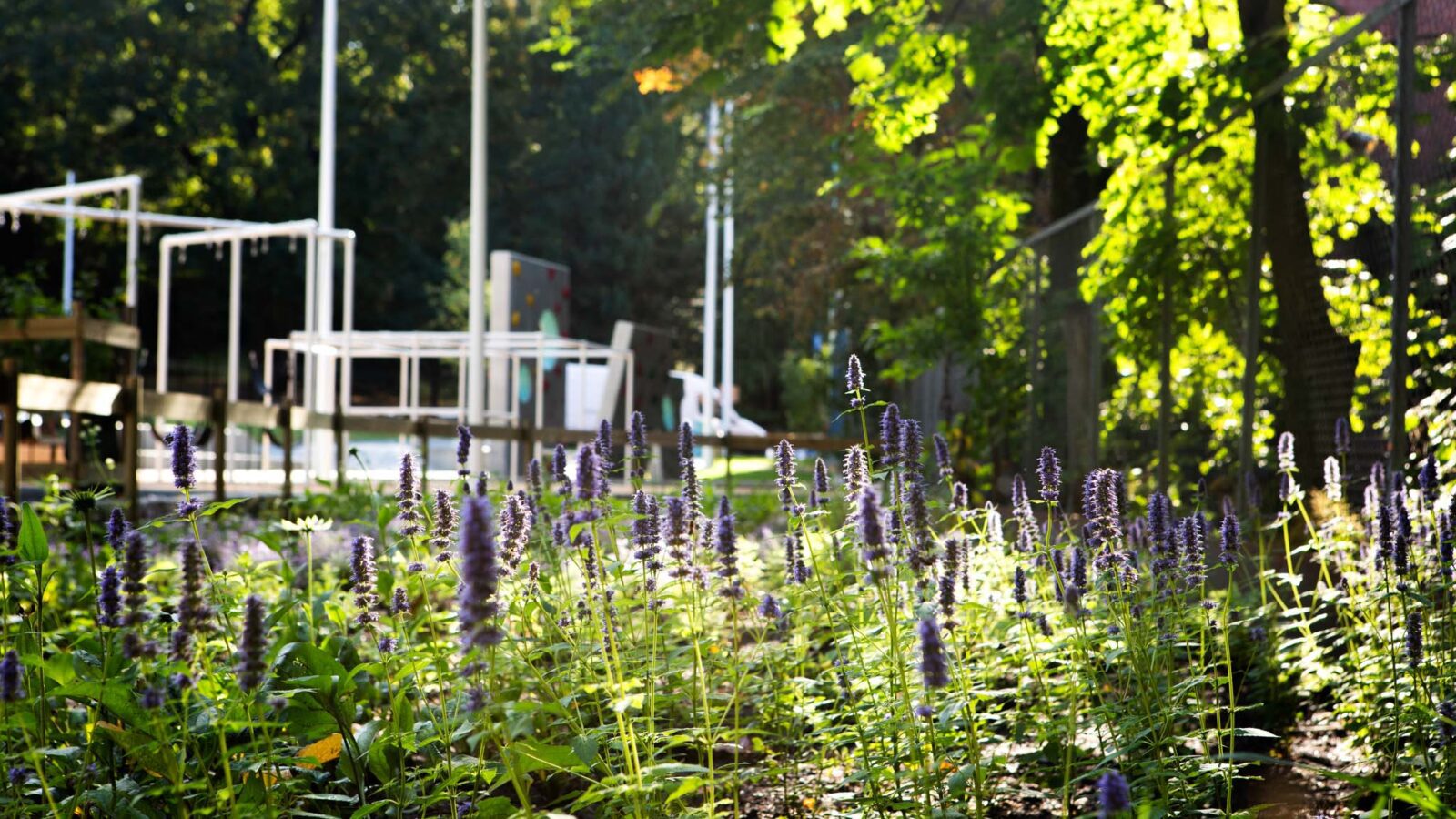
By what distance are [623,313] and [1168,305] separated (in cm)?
3954

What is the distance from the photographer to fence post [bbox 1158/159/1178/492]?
23.0ft

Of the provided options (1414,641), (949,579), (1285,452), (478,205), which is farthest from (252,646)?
(478,205)

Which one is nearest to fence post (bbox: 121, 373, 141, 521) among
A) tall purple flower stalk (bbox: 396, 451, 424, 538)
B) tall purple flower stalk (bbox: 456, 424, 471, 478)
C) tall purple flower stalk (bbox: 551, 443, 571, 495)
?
tall purple flower stalk (bbox: 456, 424, 471, 478)

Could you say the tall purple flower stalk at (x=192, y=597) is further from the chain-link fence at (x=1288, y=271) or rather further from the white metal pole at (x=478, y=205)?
the white metal pole at (x=478, y=205)

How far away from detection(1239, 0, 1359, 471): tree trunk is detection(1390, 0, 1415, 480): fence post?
0.47m

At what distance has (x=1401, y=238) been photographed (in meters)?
4.89

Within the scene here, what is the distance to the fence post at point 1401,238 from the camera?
4.76m

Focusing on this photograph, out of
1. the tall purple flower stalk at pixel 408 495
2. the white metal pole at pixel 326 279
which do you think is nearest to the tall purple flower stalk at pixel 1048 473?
the tall purple flower stalk at pixel 408 495

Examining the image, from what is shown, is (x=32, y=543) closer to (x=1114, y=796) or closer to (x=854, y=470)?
(x=854, y=470)

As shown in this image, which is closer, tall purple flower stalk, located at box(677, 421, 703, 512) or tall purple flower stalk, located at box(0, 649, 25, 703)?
tall purple flower stalk, located at box(0, 649, 25, 703)

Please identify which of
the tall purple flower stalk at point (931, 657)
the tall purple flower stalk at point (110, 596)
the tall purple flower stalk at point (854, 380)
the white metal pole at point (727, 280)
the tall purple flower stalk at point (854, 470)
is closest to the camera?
the tall purple flower stalk at point (931, 657)

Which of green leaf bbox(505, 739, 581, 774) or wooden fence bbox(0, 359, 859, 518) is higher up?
wooden fence bbox(0, 359, 859, 518)

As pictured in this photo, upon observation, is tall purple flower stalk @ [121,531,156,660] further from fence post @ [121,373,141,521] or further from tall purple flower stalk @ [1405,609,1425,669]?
fence post @ [121,373,141,521]

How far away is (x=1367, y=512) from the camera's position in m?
3.87
